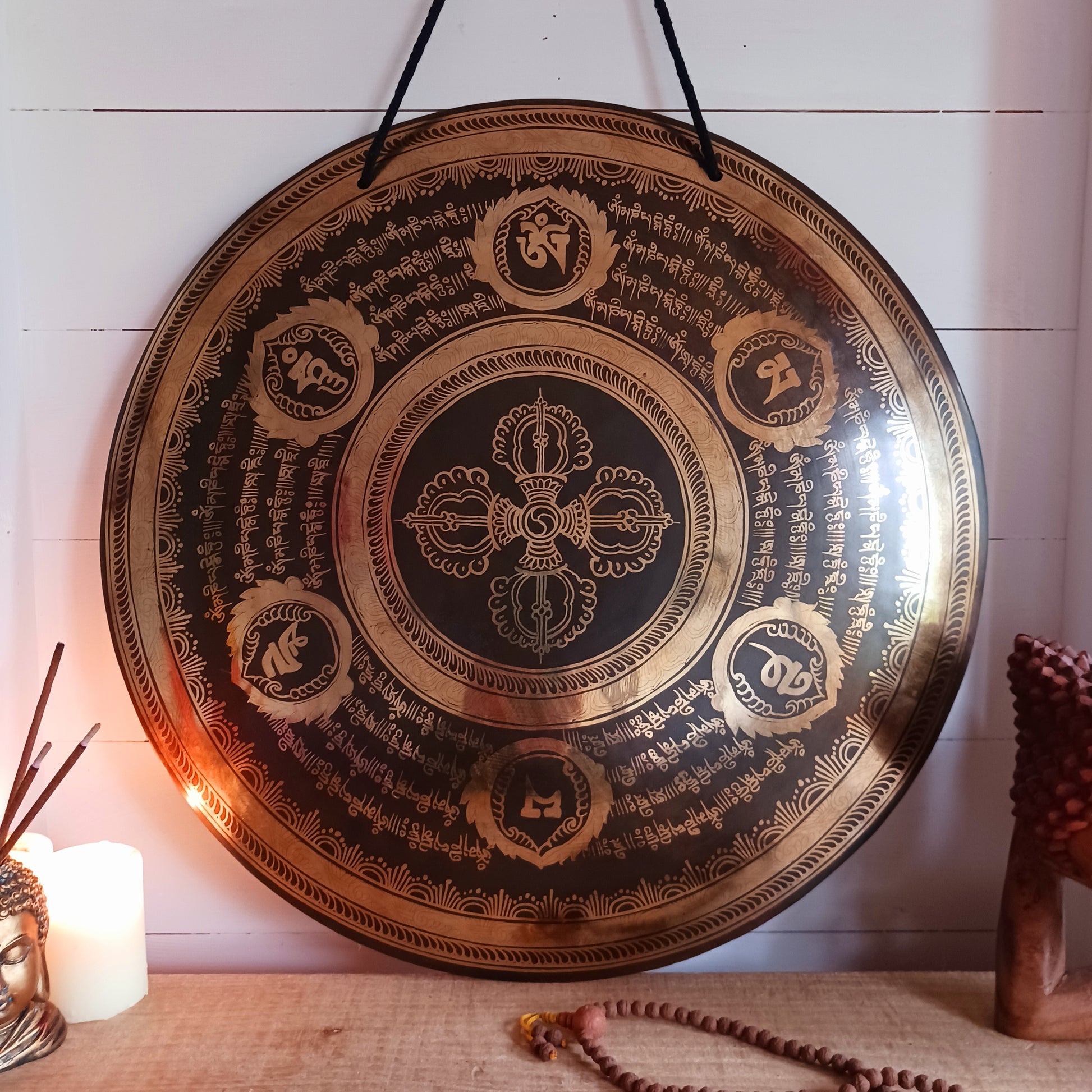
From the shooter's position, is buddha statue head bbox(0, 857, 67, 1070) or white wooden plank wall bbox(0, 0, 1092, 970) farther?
white wooden plank wall bbox(0, 0, 1092, 970)

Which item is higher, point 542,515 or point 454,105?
point 454,105

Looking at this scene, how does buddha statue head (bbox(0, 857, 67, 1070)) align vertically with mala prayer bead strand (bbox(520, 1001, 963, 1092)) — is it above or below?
above

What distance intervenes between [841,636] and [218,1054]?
824 millimetres

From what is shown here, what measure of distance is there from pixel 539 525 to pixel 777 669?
1.08 ft

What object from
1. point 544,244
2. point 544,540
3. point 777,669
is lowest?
point 777,669

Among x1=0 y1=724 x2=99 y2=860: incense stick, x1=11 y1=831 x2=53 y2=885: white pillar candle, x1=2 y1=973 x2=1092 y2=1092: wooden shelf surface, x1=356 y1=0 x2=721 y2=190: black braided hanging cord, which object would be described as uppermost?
x1=356 y1=0 x2=721 y2=190: black braided hanging cord

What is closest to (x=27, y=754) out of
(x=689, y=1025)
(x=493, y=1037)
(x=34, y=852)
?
(x=34, y=852)

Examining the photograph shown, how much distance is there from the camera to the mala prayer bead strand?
34.6 inches

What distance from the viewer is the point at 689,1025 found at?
3.25 ft

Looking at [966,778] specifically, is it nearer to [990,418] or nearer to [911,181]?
[990,418]

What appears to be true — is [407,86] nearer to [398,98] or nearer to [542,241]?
[398,98]

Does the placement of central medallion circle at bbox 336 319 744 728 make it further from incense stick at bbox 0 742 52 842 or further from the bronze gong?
incense stick at bbox 0 742 52 842

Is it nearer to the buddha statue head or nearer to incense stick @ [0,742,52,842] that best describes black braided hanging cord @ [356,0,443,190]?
incense stick @ [0,742,52,842]

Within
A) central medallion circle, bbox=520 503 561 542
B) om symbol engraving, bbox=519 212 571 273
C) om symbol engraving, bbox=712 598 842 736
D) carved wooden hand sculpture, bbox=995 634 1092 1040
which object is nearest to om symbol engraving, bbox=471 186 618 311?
om symbol engraving, bbox=519 212 571 273
